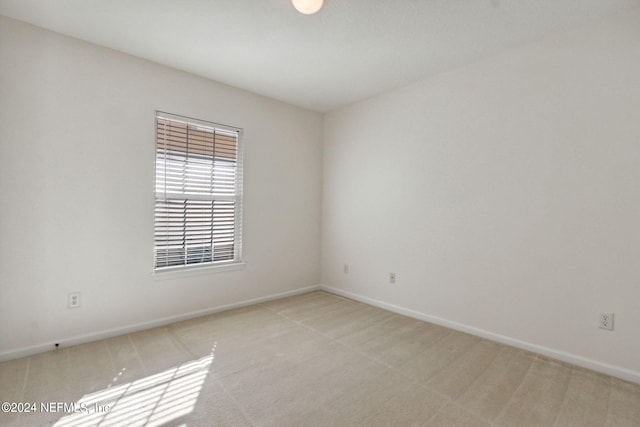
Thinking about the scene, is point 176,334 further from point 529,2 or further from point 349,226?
point 529,2

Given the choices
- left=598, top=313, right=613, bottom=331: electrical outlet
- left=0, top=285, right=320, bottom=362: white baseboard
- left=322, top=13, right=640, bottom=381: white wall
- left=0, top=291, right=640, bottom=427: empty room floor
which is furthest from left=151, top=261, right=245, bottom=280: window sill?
left=598, top=313, right=613, bottom=331: electrical outlet

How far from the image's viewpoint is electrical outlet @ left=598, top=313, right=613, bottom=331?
2066 mm

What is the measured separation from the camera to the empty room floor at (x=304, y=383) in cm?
163

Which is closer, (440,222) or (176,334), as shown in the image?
(176,334)

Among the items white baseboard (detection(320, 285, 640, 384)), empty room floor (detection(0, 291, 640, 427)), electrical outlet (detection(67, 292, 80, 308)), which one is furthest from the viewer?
electrical outlet (detection(67, 292, 80, 308))

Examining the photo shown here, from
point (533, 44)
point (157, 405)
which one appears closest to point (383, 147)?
point (533, 44)

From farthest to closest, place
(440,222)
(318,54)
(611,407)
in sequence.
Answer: (440,222)
(318,54)
(611,407)

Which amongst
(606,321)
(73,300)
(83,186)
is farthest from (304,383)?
(83,186)

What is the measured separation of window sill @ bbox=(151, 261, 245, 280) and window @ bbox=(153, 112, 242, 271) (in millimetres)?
45

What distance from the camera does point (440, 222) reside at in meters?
2.97

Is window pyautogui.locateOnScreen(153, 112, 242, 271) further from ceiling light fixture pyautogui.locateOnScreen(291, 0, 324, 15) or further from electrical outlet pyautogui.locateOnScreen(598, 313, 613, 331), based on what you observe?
electrical outlet pyautogui.locateOnScreen(598, 313, 613, 331)

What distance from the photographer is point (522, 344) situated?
244 cm

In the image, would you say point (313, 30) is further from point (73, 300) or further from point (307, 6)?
point (73, 300)

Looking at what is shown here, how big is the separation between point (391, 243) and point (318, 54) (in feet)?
6.84
